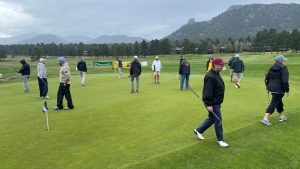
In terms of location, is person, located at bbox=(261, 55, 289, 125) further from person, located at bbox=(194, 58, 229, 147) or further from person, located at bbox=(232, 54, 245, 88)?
person, located at bbox=(232, 54, 245, 88)

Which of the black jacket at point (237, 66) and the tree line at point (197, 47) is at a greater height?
the tree line at point (197, 47)

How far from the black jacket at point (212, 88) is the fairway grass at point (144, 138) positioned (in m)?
1.31

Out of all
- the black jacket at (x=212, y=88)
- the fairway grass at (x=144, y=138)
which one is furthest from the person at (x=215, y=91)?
the fairway grass at (x=144, y=138)

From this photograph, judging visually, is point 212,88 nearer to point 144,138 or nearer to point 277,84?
point 144,138

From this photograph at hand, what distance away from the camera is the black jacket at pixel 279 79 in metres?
11.4

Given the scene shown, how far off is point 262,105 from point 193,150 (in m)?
7.78

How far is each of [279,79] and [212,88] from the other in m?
3.93

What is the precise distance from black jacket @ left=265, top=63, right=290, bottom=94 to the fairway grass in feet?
4.11

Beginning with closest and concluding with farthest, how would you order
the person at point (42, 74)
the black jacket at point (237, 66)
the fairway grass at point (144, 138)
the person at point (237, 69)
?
1. the fairway grass at point (144, 138)
2. the person at point (42, 74)
3. the person at point (237, 69)
4. the black jacket at point (237, 66)

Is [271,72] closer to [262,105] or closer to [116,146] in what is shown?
[262,105]

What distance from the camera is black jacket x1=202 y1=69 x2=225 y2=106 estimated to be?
8.99 metres

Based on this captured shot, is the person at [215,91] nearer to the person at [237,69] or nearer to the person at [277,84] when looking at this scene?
the person at [277,84]

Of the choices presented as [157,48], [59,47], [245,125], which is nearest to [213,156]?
[245,125]

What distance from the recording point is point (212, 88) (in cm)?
900
